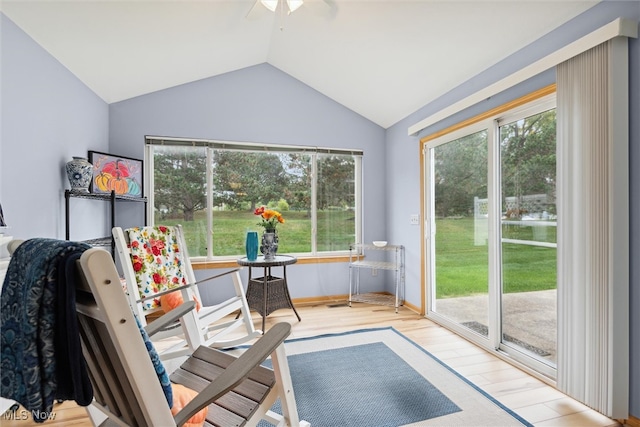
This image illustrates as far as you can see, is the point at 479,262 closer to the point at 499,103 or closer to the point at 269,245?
the point at 499,103

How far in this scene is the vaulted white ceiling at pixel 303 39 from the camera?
2.13 m

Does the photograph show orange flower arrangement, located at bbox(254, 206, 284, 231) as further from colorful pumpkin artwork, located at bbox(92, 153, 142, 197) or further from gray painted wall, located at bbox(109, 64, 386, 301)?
colorful pumpkin artwork, located at bbox(92, 153, 142, 197)

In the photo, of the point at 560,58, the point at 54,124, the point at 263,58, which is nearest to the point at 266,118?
the point at 263,58

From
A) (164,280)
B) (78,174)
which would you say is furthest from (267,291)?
(78,174)

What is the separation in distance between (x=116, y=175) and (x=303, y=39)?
7.53 ft

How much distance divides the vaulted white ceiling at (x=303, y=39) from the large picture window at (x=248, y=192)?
838mm

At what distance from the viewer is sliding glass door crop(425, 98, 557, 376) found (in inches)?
88.4

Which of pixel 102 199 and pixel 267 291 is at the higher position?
pixel 102 199

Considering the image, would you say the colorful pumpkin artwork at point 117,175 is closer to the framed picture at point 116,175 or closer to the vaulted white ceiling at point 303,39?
the framed picture at point 116,175

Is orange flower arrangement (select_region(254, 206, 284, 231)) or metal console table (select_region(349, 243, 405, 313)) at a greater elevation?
orange flower arrangement (select_region(254, 206, 284, 231))

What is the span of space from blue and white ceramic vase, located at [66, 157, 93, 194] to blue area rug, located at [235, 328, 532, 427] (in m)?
2.03

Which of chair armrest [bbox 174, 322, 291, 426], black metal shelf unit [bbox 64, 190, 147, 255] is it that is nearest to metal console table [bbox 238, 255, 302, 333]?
black metal shelf unit [bbox 64, 190, 147, 255]

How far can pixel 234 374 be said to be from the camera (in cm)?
100

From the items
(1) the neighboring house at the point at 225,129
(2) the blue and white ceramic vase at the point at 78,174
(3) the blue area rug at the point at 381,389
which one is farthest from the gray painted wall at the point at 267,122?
(3) the blue area rug at the point at 381,389
